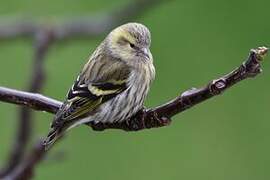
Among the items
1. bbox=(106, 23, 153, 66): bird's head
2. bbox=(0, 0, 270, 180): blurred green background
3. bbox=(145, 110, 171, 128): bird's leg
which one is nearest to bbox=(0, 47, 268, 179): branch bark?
bbox=(145, 110, 171, 128): bird's leg

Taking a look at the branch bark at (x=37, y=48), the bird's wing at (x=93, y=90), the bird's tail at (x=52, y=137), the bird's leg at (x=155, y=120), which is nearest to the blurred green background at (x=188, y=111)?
the branch bark at (x=37, y=48)

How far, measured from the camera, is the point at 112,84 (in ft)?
8.96

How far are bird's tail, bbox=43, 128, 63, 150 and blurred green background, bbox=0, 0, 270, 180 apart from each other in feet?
7.44

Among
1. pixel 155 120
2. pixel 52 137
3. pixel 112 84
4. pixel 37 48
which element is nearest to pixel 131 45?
pixel 112 84

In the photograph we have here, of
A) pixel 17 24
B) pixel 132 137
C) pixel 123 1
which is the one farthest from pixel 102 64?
pixel 123 1

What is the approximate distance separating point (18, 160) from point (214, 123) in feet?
8.77

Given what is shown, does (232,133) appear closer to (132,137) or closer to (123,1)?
(132,137)

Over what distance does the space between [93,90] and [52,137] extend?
32 cm

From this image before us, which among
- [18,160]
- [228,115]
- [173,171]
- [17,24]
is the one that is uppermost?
[18,160]

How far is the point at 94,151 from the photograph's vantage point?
4.79 meters

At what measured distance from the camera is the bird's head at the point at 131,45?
2.83m

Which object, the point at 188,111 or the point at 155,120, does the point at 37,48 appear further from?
the point at 188,111

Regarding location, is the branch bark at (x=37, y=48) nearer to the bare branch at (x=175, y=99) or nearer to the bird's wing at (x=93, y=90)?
the bare branch at (x=175, y=99)

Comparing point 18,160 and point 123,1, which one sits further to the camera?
point 123,1
